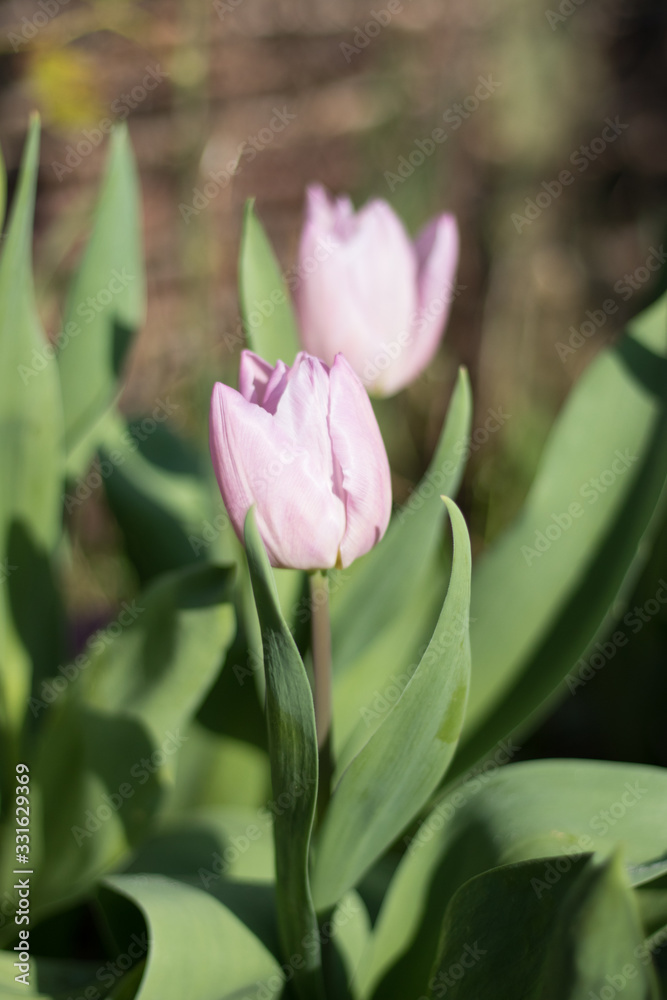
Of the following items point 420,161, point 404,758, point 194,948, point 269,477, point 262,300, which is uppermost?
point 420,161

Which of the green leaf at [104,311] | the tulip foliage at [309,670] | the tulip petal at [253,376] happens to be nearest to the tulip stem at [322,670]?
the tulip foliage at [309,670]

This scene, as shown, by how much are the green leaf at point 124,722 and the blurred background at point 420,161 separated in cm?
86

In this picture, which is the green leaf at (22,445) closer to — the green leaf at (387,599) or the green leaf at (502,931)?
the green leaf at (387,599)

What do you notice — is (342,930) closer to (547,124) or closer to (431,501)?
(431,501)

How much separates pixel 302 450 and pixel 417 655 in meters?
0.37

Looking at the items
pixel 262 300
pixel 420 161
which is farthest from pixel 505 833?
pixel 420 161

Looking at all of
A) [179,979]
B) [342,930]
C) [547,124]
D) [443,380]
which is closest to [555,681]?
[342,930]

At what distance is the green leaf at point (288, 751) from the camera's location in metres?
0.45

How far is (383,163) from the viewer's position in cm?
196

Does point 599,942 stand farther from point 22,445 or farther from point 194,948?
point 22,445

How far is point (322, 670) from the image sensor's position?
1.87 ft

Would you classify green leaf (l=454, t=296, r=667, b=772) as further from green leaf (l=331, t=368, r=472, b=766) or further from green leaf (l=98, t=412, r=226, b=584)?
green leaf (l=98, t=412, r=226, b=584)

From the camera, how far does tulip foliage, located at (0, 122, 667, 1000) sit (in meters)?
0.48

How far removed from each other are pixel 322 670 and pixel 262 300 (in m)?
0.30
